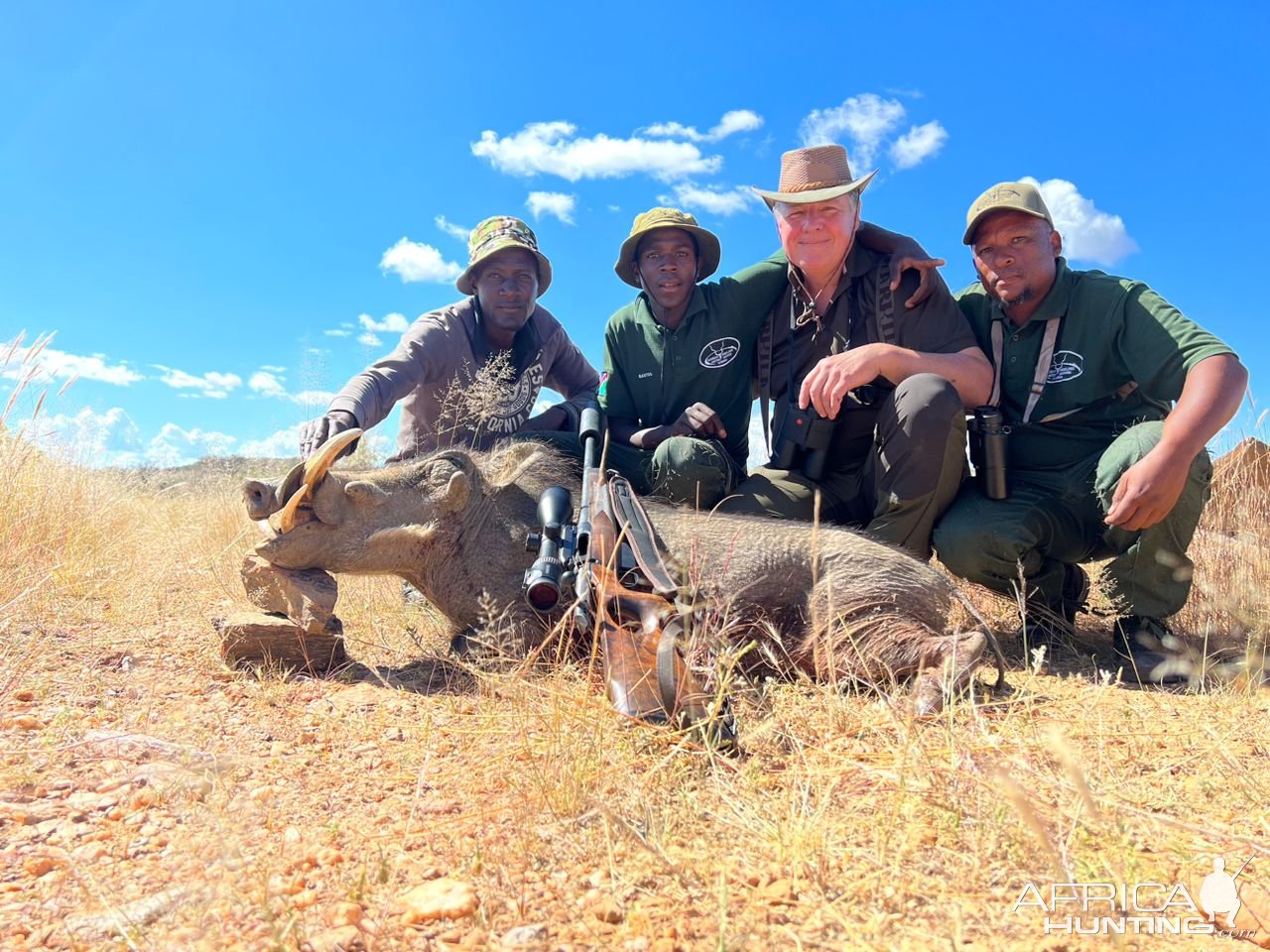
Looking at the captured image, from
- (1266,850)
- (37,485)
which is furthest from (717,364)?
(37,485)

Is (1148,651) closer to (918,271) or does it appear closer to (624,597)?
(918,271)

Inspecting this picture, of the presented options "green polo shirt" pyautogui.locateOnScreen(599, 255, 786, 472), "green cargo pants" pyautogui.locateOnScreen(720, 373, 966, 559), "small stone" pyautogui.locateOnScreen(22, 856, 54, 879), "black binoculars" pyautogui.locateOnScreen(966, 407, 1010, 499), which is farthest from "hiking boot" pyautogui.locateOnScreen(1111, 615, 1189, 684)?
"small stone" pyautogui.locateOnScreen(22, 856, 54, 879)

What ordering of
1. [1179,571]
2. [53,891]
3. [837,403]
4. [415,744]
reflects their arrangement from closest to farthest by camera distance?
[53,891], [415,744], [1179,571], [837,403]

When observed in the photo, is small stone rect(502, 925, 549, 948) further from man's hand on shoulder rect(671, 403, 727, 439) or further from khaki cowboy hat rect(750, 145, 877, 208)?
khaki cowboy hat rect(750, 145, 877, 208)

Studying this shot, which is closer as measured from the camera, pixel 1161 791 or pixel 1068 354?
pixel 1161 791

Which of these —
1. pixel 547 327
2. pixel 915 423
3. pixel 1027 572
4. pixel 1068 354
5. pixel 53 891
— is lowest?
pixel 53 891

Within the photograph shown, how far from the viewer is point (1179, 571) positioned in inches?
155

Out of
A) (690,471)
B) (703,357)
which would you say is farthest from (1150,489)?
(703,357)

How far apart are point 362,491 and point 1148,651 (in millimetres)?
3915

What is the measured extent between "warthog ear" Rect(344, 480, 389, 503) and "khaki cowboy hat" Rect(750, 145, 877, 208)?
112 inches

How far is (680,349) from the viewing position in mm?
5367

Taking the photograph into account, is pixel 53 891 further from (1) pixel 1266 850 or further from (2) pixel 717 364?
(2) pixel 717 364

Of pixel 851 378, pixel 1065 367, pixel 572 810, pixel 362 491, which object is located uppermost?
pixel 1065 367

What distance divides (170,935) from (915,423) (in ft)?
12.1
